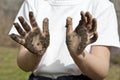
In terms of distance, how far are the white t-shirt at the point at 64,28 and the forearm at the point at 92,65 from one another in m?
0.07

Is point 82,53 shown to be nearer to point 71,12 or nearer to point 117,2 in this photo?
point 71,12

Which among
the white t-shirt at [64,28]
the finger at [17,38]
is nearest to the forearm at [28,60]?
the white t-shirt at [64,28]

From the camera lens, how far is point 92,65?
7.29 ft

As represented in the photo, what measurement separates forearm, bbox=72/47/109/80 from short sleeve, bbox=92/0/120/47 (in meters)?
0.09

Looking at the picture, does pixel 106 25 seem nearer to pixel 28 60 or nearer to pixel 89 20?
pixel 89 20

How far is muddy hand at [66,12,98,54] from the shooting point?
206 cm

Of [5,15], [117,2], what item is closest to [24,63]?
[117,2]

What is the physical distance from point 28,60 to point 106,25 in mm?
392

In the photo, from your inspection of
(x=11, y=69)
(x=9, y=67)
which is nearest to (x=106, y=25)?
(x=11, y=69)

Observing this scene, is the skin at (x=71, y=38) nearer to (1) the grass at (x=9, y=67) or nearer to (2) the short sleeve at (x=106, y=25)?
(2) the short sleeve at (x=106, y=25)

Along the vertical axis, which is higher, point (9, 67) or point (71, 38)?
point (71, 38)

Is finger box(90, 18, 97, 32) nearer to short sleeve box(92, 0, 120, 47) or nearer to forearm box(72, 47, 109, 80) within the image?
forearm box(72, 47, 109, 80)

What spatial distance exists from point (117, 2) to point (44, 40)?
4676mm

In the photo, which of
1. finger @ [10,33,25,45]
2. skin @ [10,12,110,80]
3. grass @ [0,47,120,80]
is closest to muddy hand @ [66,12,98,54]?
skin @ [10,12,110,80]
